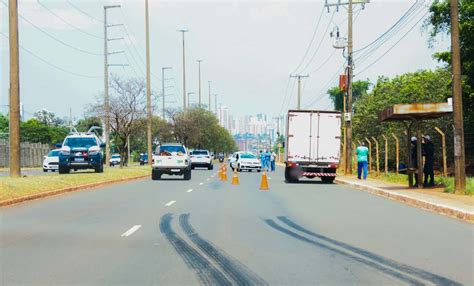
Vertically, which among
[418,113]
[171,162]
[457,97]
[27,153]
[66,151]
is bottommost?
[171,162]

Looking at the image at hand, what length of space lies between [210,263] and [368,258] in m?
2.33

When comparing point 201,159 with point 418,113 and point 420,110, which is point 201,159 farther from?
point 420,110

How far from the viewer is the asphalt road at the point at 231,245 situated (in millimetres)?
7828

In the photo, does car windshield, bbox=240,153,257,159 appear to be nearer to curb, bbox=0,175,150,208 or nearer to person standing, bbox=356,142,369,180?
person standing, bbox=356,142,369,180

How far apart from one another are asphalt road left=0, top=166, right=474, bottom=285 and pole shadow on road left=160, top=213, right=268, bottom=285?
0.01 metres

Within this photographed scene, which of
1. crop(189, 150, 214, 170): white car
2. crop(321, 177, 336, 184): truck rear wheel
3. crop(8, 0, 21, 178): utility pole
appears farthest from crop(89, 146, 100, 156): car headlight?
crop(189, 150, 214, 170): white car

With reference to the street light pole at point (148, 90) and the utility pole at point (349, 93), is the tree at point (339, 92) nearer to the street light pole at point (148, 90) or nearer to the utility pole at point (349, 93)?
the street light pole at point (148, 90)

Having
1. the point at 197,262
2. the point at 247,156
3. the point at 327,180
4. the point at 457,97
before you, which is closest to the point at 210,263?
the point at 197,262

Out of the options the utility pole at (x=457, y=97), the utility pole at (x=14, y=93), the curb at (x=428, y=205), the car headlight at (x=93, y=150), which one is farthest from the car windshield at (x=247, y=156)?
the utility pole at (x=457, y=97)

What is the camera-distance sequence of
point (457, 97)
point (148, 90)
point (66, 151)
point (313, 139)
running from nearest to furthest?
point (457, 97) → point (313, 139) → point (66, 151) → point (148, 90)

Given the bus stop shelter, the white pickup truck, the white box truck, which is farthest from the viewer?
the white pickup truck

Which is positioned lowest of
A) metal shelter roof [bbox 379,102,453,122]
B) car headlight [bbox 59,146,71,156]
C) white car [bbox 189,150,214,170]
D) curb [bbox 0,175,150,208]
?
curb [bbox 0,175,150,208]

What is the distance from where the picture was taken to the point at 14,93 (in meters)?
26.4

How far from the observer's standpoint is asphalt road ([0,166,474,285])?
7.83 meters
